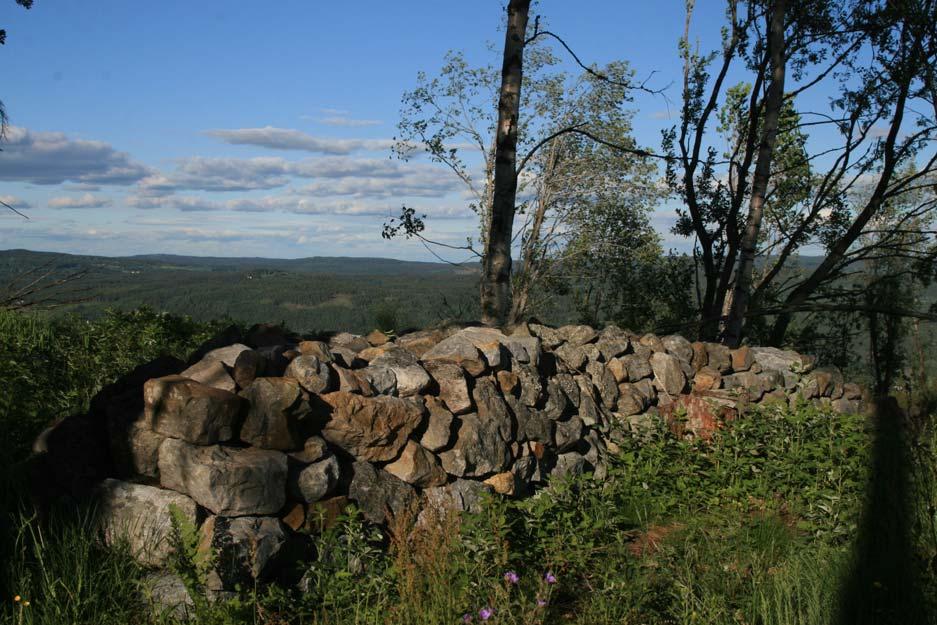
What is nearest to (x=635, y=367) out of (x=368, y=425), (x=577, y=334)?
(x=577, y=334)

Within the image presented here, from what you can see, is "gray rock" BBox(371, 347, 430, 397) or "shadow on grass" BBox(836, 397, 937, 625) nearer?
"shadow on grass" BBox(836, 397, 937, 625)

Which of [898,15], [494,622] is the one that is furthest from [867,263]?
[494,622]

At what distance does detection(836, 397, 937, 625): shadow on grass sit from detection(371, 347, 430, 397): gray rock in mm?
2737

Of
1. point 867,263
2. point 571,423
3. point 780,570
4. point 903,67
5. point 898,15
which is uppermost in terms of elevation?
point 898,15

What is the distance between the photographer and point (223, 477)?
3.86 meters

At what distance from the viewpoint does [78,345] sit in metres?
6.66

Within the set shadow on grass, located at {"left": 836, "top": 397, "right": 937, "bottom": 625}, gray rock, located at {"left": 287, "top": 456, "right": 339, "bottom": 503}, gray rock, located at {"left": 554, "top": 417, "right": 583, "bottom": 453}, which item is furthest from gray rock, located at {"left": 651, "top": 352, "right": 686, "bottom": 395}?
gray rock, located at {"left": 287, "top": 456, "right": 339, "bottom": 503}

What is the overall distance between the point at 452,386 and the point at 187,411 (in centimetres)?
190

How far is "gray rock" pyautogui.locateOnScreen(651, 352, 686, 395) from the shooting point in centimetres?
714

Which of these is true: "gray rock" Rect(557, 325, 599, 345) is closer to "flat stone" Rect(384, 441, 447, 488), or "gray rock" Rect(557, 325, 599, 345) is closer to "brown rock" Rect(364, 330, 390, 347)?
"brown rock" Rect(364, 330, 390, 347)

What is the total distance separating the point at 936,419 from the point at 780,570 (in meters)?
4.15

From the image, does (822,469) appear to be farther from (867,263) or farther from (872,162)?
(867,263)

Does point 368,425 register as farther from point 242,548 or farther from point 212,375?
point 242,548

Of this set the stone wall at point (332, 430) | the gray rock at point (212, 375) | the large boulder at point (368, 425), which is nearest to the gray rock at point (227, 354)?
the stone wall at point (332, 430)
